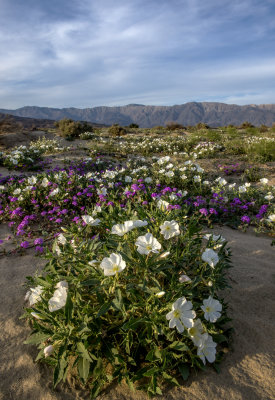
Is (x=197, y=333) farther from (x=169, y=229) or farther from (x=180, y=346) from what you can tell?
(x=169, y=229)

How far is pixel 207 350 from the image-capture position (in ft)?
5.41

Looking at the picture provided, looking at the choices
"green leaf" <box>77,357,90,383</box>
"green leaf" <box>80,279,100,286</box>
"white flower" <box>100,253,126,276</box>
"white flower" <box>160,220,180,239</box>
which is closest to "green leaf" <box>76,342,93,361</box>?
"green leaf" <box>77,357,90,383</box>

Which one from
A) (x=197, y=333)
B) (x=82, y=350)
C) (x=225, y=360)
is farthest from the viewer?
(x=225, y=360)

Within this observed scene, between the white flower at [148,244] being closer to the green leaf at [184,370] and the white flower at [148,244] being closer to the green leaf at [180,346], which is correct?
the green leaf at [180,346]

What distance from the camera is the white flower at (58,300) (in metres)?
1.53

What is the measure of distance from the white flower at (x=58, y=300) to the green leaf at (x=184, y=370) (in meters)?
0.90

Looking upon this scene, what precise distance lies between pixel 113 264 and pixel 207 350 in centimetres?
87

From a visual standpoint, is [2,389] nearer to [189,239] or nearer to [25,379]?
[25,379]

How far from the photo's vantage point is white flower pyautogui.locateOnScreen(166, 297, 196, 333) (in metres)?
1.49

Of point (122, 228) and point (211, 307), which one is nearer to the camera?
point (211, 307)

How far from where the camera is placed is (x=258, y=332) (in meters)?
2.02

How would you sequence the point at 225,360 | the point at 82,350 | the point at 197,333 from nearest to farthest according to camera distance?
the point at 82,350 < the point at 197,333 < the point at 225,360

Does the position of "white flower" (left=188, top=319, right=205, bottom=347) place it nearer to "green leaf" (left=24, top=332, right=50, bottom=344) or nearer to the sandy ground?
the sandy ground

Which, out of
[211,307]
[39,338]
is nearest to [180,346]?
[211,307]
